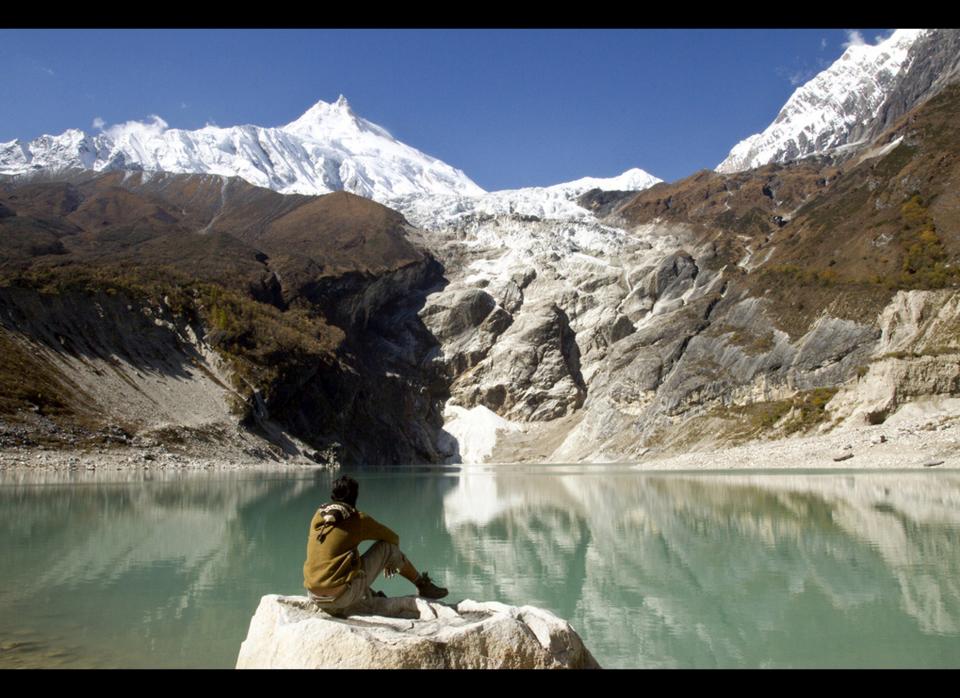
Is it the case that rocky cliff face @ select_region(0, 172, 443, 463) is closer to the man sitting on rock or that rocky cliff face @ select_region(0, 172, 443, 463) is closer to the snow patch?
the snow patch

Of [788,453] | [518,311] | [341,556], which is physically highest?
[518,311]

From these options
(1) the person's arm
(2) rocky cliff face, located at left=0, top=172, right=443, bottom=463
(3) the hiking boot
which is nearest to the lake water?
(3) the hiking boot

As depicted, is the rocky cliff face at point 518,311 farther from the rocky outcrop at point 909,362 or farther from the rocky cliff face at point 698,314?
the rocky cliff face at point 698,314

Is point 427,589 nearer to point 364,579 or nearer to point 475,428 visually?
point 364,579

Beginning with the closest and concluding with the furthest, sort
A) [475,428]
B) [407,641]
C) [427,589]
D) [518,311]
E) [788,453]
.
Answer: [407,641], [427,589], [788,453], [475,428], [518,311]

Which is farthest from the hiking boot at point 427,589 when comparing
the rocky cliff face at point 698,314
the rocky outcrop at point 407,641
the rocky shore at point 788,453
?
the rocky cliff face at point 698,314

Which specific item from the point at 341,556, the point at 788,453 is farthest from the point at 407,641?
the point at 788,453
